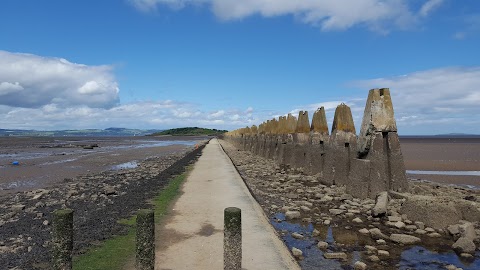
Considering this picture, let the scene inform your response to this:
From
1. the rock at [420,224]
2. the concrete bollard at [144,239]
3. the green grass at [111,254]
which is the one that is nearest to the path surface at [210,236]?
the green grass at [111,254]

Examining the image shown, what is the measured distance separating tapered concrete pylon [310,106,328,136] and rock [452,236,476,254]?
33.8 ft

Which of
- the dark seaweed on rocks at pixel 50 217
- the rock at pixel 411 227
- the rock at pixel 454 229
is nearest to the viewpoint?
the dark seaweed on rocks at pixel 50 217

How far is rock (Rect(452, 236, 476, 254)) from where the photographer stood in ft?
25.5

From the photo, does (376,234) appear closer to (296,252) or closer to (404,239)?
(404,239)

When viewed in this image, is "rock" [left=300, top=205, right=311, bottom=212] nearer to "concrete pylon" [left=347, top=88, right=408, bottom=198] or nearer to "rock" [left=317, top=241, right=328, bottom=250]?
"concrete pylon" [left=347, top=88, right=408, bottom=198]

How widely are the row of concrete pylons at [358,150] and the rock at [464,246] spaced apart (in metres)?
4.03

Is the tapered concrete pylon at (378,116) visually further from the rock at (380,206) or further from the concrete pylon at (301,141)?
the concrete pylon at (301,141)

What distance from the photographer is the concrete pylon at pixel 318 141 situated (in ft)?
58.8

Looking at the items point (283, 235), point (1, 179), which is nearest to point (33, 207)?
point (283, 235)

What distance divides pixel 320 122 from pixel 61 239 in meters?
15.1

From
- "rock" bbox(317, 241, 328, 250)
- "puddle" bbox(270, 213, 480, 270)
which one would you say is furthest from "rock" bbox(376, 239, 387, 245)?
"rock" bbox(317, 241, 328, 250)

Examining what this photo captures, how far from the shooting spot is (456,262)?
24.2 ft

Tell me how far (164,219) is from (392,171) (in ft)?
24.4

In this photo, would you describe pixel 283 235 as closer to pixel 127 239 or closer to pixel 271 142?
pixel 127 239
